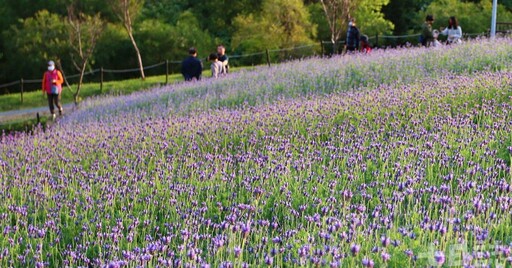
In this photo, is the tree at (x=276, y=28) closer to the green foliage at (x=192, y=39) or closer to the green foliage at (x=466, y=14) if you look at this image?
the green foliage at (x=192, y=39)

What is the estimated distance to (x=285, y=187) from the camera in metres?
4.84

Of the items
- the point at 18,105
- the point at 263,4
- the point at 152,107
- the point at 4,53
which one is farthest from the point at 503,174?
the point at 4,53

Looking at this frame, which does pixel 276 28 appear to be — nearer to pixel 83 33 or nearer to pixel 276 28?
pixel 276 28

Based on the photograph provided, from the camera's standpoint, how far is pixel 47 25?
30.2 meters

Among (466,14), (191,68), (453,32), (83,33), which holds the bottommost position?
(191,68)

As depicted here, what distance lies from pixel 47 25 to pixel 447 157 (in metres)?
27.8

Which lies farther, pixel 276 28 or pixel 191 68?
pixel 276 28

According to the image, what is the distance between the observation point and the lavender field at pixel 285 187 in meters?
3.53

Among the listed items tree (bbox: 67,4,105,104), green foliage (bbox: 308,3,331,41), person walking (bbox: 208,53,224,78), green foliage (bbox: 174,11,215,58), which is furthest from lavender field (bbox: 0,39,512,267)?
green foliage (bbox: 308,3,331,41)

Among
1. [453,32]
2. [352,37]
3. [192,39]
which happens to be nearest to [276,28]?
[192,39]

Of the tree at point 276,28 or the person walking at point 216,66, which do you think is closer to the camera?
the person walking at point 216,66

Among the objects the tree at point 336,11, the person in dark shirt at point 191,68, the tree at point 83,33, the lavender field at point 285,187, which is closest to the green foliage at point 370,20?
the tree at point 336,11

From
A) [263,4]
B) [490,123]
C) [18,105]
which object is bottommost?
[18,105]

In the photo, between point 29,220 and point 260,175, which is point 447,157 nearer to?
point 260,175
